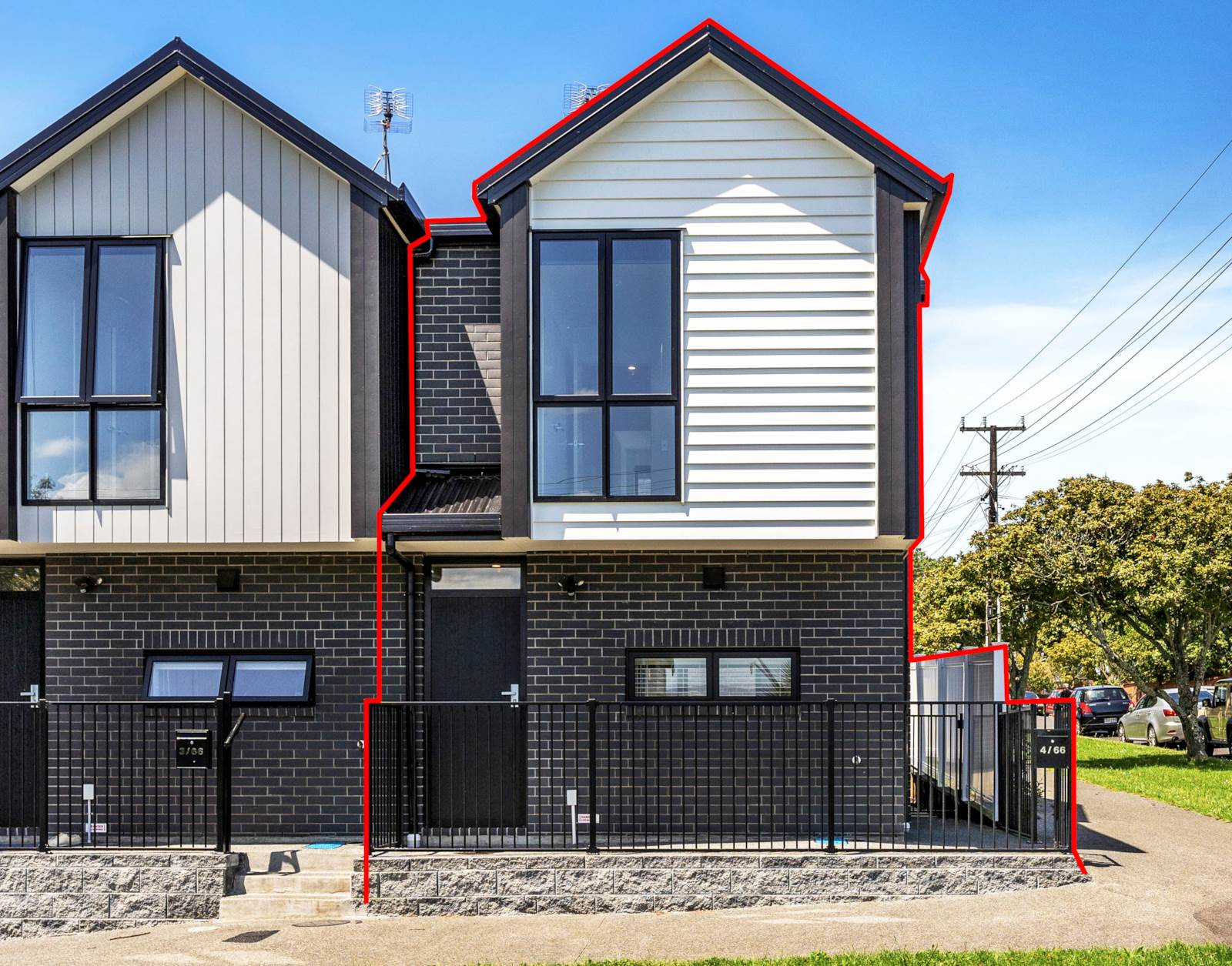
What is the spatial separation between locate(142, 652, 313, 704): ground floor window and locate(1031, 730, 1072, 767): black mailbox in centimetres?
654

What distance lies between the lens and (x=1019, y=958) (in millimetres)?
8906

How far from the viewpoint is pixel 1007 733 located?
39.5 ft

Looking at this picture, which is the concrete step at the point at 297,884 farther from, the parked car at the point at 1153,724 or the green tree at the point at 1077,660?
the green tree at the point at 1077,660

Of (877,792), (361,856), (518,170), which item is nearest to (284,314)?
(518,170)

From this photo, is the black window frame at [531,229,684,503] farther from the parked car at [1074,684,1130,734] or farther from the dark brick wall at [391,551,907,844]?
the parked car at [1074,684,1130,734]

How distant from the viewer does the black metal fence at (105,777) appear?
1183 centimetres

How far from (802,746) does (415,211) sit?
6518 millimetres

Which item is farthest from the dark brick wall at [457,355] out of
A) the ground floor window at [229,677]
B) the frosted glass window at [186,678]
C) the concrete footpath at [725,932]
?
the concrete footpath at [725,932]

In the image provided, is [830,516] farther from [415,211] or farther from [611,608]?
[415,211]

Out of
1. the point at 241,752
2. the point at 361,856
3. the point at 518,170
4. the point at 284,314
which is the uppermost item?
the point at 518,170

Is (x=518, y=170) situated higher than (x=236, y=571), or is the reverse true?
(x=518, y=170)

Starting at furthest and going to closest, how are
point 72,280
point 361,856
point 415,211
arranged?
point 415,211 → point 72,280 → point 361,856

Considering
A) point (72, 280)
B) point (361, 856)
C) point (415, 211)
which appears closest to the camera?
point (361, 856)

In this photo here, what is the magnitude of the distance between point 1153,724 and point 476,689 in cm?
2267
